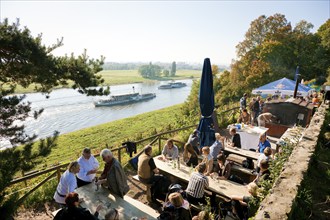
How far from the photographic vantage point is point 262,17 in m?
31.5

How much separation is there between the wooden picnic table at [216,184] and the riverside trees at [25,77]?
2.64 metres

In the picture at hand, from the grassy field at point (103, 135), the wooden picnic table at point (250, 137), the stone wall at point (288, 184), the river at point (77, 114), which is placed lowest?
the river at point (77, 114)

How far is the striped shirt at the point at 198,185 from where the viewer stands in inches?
173

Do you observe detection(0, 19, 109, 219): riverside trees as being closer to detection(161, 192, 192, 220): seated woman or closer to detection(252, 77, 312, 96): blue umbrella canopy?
detection(161, 192, 192, 220): seated woman

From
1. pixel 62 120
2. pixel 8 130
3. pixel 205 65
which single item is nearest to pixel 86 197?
pixel 8 130

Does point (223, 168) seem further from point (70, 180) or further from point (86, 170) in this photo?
point (70, 180)

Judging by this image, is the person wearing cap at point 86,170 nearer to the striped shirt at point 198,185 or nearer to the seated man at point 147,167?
the seated man at point 147,167

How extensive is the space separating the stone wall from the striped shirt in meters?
1.17

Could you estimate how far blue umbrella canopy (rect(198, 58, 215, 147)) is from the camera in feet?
22.9

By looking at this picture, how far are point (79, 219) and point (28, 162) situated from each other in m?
1.44

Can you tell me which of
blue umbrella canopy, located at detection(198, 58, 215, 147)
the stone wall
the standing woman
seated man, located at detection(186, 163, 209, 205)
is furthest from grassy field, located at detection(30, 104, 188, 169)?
seated man, located at detection(186, 163, 209, 205)

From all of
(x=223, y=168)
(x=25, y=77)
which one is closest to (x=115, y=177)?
(x=223, y=168)

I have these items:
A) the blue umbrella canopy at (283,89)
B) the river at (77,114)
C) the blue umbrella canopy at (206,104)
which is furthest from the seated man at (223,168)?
the river at (77,114)

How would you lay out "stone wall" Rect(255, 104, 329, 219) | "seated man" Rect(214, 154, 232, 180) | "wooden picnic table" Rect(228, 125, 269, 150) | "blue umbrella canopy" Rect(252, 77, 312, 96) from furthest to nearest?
"blue umbrella canopy" Rect(252, 77, 312, 96) < "wooden picnic table" Rect(228, 125, 269, 150) < "seated man" Rect(214, 154, 232, 180) < "stone wall" Rect(255, 104, 329, 219)
